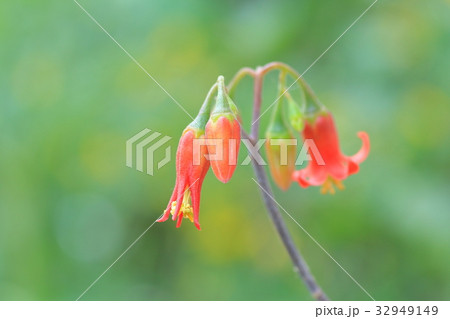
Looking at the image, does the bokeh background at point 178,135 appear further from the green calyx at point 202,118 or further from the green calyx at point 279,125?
the green calyx at point 202,118

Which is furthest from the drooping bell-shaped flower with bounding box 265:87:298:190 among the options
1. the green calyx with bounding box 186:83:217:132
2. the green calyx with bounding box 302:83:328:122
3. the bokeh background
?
the bokeh background

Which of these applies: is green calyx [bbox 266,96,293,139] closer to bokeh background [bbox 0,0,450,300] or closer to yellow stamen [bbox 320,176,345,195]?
yellow stamen [bbox 320,176,345,195]

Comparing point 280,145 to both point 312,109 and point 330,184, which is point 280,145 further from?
point 330,184

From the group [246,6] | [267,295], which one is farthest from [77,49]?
[267,295]

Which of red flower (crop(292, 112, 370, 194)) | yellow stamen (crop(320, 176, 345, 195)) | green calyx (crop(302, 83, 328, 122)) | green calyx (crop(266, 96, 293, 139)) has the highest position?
green calyx (crop(302, 83, 328, 122))

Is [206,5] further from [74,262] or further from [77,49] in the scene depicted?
[74,262]

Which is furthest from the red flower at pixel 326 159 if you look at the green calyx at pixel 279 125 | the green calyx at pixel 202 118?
the green calyx at pixel 202 118
